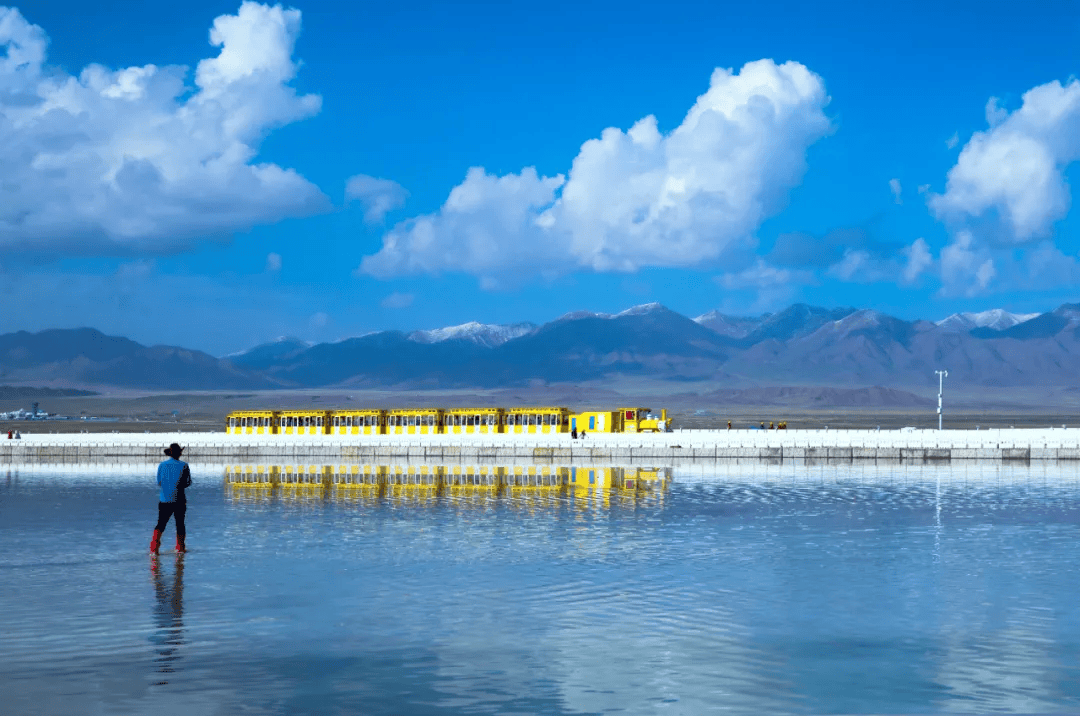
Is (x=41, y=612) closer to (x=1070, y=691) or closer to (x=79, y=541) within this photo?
(x=79, y=541)

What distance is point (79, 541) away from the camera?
26.7 meters

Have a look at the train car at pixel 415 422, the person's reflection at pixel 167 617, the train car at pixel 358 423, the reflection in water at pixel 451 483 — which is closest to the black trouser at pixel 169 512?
the person's reflection at pixel 167 617

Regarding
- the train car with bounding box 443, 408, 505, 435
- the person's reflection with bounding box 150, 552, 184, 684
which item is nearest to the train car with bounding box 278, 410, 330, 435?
the train car with bounding box 443, 408, 505, 435

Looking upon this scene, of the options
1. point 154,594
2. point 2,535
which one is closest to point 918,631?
point 154,594

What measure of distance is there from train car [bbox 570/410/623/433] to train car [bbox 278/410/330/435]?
19050 mm

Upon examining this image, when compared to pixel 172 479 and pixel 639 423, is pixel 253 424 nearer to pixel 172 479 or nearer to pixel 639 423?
pixel 639 423

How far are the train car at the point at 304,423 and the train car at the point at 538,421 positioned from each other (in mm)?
14273

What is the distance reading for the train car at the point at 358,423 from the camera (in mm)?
83000

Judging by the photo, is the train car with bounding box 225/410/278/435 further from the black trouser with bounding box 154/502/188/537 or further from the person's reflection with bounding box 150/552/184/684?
the person's reflection with bounding box 150/552/184/684

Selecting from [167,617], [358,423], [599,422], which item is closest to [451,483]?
[167,617]

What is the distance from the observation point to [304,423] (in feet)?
286

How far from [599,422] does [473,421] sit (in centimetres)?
872

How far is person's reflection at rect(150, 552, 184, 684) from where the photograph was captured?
14141 millimetres

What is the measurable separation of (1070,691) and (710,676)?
3765 mm
